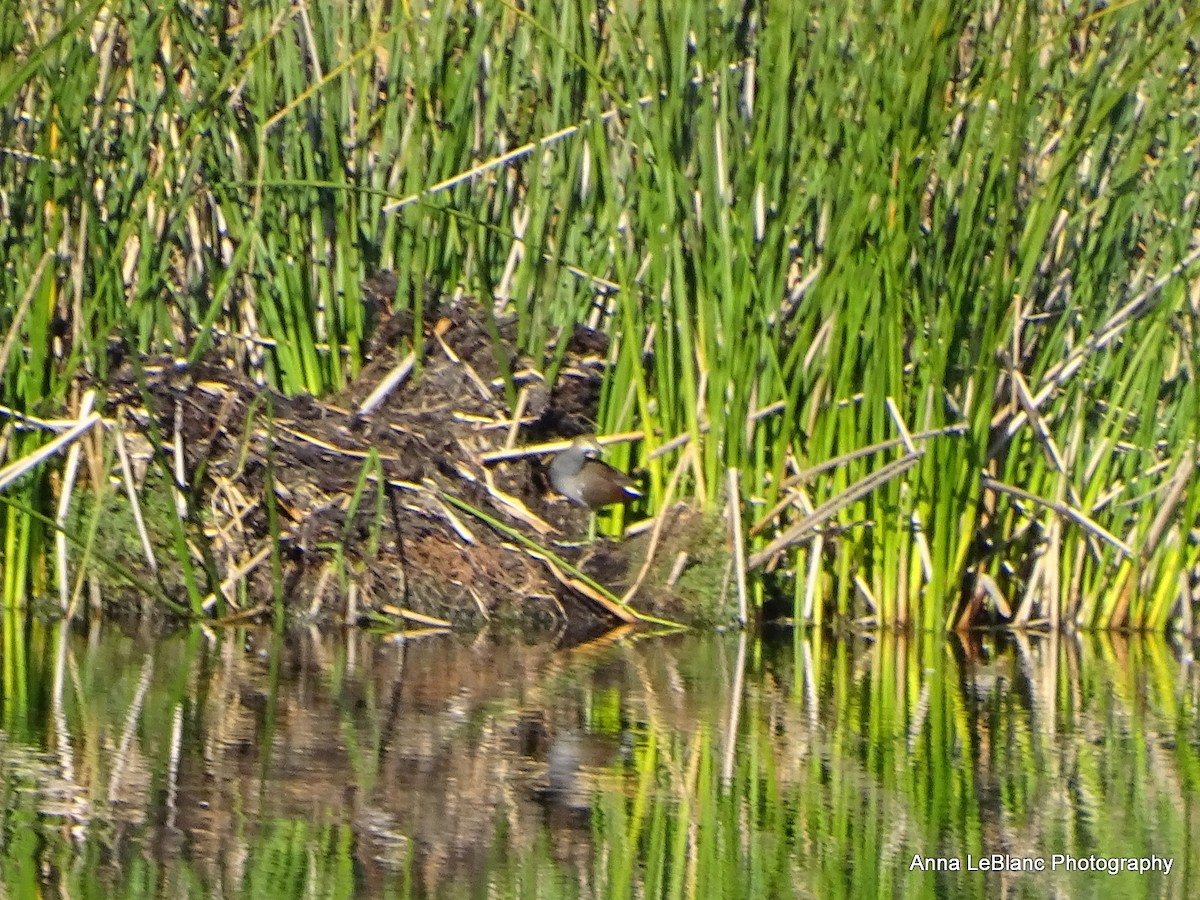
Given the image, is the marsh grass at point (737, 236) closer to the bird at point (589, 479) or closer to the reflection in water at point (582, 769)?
the bird at point (589, 479)

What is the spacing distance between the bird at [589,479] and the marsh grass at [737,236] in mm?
140

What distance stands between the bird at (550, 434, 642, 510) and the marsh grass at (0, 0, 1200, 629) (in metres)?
0.14

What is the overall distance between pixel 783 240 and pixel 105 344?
1.91 m

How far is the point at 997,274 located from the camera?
197 inches

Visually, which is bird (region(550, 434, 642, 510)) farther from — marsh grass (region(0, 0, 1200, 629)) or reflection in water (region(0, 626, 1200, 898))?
reflection in water (region(0, 626, 1200, 898))

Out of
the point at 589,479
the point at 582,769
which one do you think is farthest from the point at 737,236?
the point at 582,769

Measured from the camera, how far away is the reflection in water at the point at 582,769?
2.95 m

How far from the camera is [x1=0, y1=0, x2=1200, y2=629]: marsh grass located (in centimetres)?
502

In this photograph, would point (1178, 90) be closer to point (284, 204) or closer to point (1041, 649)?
point (1041, 649)

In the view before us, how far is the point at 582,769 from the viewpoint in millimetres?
3615

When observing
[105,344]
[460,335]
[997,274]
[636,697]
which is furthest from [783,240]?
[105,344]

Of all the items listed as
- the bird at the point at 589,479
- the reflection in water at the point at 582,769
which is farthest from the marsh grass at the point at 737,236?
the reflection in water at the point at 582,769

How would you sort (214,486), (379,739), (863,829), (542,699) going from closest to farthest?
1. (863,829)
2. (379,739)
3. (542,699)
4. (214,486)

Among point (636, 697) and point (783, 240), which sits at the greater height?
point (783, 240)
